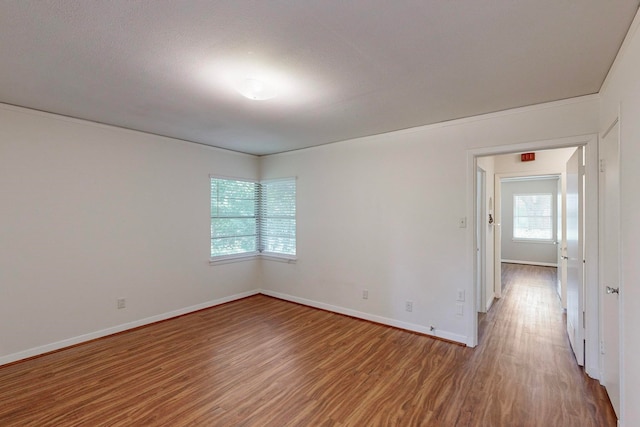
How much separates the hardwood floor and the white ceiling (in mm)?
2491

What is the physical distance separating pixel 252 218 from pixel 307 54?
12.4 ft

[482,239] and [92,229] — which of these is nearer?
[92,229]

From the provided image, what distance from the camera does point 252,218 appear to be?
5410mm

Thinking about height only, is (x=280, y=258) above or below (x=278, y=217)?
below

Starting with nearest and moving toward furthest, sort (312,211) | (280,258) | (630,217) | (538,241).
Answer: (630,217) → (312,211) → (280,258) → (538,241)

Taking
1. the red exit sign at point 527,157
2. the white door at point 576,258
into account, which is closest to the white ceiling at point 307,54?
the white door at point 576,258

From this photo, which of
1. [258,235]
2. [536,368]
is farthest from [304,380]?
[258,235]

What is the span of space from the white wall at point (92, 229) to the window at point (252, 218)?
0.24m

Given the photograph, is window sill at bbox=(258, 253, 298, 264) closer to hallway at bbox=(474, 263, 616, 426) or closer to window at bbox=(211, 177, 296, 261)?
window at bbox=(211, 177, 296, 261)

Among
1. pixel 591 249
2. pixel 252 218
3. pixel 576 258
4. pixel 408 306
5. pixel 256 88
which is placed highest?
pixel 256 88

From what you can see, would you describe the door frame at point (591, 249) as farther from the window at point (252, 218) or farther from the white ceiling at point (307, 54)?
the window at point (252, 218)

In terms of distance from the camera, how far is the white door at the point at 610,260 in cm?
209

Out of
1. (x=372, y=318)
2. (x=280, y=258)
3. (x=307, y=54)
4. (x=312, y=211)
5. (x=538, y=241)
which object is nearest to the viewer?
(x=307, y=54)

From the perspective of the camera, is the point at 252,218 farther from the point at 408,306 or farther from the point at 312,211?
the point at 408,306
